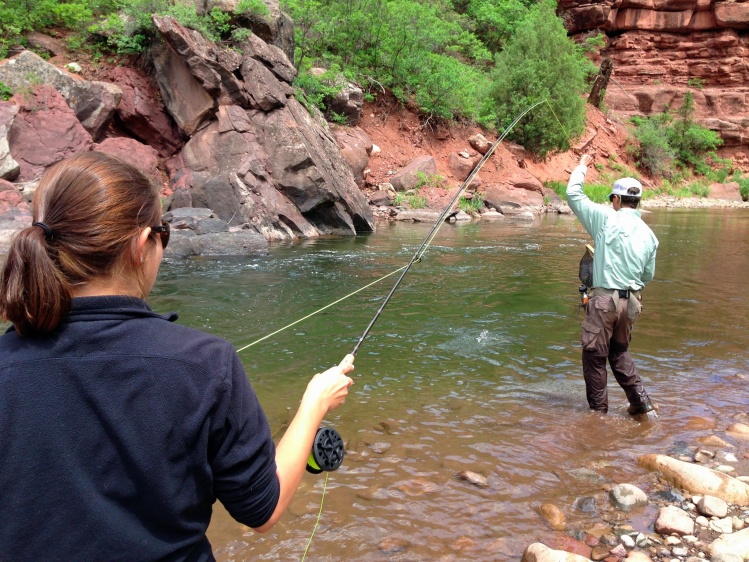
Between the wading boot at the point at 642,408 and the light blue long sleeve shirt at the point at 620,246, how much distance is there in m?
0.91

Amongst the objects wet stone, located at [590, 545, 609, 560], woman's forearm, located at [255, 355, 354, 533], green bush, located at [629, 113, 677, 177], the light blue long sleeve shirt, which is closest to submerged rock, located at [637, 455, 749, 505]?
wet stone, located at [590, 545, 609, 560]

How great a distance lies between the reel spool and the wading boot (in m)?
3.64

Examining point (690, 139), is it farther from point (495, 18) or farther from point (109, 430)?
point (109, 430)

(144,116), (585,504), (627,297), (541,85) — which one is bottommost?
(585,504)

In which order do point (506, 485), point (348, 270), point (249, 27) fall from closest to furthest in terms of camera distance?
point (506, 485), point (348, 270), point (249, 27)

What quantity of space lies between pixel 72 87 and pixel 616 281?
1612 centimetres

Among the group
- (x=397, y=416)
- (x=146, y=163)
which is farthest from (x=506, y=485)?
(x=146, y=163)

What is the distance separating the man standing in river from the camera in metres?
4.58

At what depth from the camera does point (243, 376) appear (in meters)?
1.25

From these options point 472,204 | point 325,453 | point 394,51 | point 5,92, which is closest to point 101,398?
point 325,453

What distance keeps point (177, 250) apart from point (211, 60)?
6.88 meters

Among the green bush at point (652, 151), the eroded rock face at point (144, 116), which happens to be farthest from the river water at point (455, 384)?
the green bush at point (652, 151)

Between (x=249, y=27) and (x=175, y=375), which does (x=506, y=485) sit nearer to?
(x=175, y=375)

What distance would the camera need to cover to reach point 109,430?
1113mm
